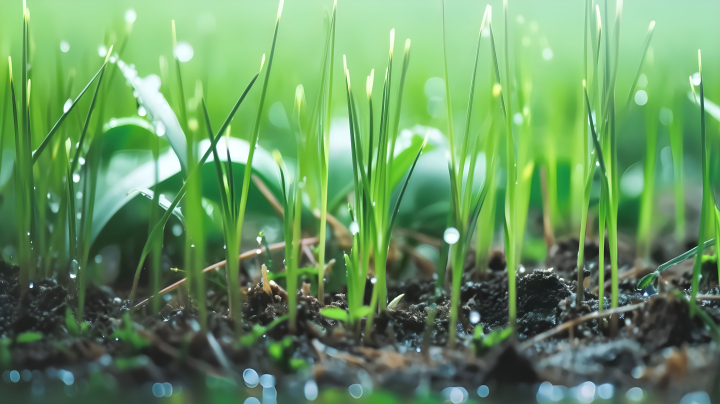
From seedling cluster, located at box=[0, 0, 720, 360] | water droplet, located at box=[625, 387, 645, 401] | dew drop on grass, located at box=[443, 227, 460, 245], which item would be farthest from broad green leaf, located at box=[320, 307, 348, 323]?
water droplet, located at box=[625, 387, 645, 401]

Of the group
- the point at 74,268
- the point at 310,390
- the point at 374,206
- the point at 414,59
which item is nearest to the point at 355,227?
the point at 374,206

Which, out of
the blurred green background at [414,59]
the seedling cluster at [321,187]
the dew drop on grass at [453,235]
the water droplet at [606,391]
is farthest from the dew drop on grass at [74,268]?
the water droplet at [606,391]

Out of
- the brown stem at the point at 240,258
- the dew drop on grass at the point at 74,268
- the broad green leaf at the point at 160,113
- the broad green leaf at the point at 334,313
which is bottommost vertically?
the brown stem at the point at 240,258

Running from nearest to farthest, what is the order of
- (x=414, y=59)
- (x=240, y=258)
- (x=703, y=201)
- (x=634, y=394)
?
(x=634, y=394) → (x=703, y=201) → (x=240, y=258) → (x=414, y=59)

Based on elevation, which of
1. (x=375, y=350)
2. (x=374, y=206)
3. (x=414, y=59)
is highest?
(x=414, y=59)

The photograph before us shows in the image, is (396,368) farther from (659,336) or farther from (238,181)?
(238,181)

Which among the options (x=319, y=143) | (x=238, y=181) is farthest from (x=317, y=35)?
(x=319, y=143)

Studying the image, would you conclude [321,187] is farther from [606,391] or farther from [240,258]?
[606,391]

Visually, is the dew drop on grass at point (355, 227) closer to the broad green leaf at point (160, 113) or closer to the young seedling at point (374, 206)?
the young seedling at point (374, 206)
